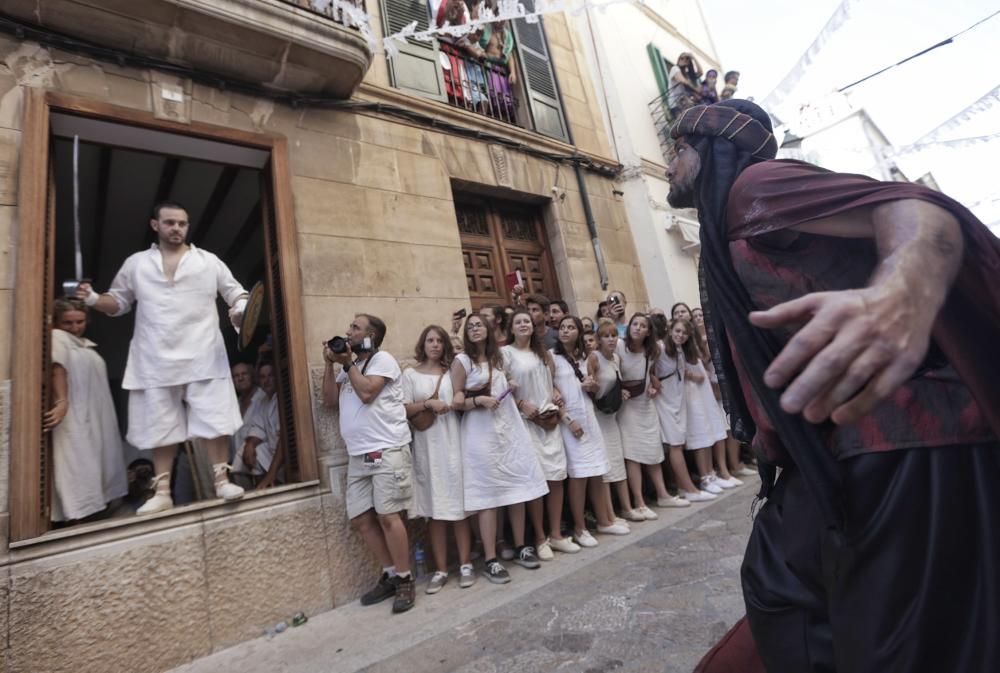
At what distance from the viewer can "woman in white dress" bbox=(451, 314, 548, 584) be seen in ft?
12.5

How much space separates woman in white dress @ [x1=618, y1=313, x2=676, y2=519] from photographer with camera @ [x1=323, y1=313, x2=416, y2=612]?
2264 mm

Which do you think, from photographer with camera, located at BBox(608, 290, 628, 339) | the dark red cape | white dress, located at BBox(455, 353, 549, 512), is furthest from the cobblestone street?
photographer with camera, located at BBox(608, 290, 628, 339)

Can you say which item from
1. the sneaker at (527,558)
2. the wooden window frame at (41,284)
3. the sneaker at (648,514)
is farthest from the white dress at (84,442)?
the sneaker at (648,514)

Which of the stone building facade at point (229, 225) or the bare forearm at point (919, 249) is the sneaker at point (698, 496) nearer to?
the stone building facade at point (229, 225)

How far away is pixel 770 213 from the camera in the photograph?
1041mm

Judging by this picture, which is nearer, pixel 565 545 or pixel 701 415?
pixel 565 545

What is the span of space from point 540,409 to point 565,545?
3.51 feet

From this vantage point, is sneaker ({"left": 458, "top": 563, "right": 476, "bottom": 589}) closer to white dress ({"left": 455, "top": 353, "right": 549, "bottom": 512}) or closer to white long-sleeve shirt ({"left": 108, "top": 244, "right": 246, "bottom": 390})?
white dress ({"left": 455, "top": 353, "right": 549, "bottom": 512})

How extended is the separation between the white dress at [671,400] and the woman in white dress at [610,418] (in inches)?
23.4

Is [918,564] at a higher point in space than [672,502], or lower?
higher

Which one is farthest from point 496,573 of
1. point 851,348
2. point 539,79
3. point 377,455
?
point 539,79

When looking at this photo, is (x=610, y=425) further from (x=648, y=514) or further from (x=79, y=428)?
(x=79, y=428)

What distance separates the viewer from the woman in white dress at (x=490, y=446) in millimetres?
3795

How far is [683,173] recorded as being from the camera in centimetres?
137
